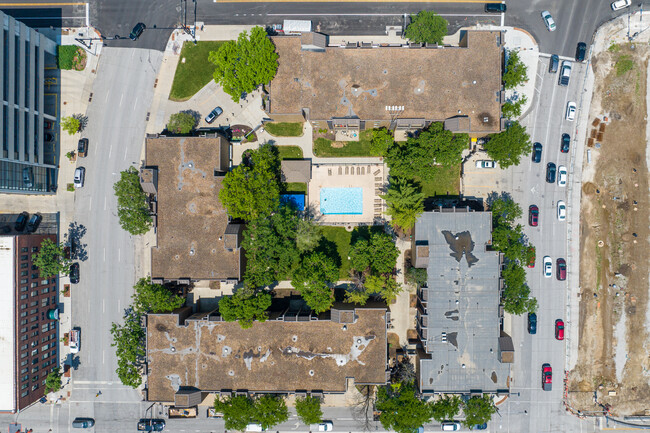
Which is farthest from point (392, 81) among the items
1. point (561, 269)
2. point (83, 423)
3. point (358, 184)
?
point (83, 423)

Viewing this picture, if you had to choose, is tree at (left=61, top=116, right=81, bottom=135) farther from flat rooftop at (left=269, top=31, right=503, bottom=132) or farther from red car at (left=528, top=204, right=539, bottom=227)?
red car at (left=528, top=204, right=539, bottom=227)

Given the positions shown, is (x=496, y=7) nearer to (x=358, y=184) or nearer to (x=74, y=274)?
(x=358, y=184)

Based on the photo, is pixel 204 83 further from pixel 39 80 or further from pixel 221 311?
pixel 221 311

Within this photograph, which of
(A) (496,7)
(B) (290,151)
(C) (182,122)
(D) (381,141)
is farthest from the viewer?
(B) (290,151)

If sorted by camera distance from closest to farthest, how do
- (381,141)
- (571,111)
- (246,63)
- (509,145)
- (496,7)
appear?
(246,63), (509,145), (381,141), (571,111), (496,7)

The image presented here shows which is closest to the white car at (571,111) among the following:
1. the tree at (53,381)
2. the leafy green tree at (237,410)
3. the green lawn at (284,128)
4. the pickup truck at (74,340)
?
the green lawn at (284,128)

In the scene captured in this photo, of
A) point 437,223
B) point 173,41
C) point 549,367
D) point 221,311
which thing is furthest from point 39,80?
point 549,367

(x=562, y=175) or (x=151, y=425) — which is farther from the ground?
(x=562, y=175)
